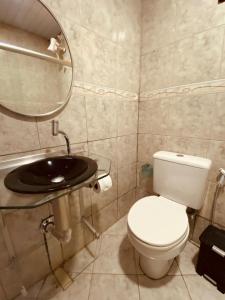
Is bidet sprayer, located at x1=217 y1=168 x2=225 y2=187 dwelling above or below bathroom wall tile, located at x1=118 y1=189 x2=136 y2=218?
above

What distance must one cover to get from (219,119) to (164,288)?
1.24 m

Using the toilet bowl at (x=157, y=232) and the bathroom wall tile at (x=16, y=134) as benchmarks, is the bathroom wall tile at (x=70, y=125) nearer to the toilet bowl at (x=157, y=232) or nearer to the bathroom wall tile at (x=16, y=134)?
the bathroom wall tile at (x=16, y=134)

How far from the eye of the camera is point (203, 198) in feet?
4.07

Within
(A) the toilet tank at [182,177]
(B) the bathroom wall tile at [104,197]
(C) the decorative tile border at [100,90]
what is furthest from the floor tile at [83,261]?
(C) the decorative tile border at [100,90]

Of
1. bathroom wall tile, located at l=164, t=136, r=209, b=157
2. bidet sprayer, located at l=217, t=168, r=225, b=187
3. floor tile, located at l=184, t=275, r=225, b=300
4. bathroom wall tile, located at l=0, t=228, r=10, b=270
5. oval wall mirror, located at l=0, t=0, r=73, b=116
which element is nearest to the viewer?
oval wall mirror, located at l=0, t=0, r=73, b=116

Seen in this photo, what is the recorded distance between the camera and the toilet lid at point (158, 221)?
0.88m

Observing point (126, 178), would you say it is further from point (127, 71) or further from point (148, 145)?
point (127, 71)

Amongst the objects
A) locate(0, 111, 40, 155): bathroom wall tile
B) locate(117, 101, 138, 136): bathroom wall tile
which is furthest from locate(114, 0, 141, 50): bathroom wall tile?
locate(0, 111, 40, 155): bathroom wall tile

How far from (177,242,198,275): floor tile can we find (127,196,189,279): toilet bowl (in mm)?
101

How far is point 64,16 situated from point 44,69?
1.11 ft

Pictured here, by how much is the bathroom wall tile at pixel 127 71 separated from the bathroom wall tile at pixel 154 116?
20cm

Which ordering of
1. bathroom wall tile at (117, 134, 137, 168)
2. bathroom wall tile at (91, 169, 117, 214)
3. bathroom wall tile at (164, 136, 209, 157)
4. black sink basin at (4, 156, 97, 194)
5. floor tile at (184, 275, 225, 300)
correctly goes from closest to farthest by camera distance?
black sink basin at (4, 156, 97, 194) < floor tile at (184, 275, 225, 300) < bathroom wall tile at (164, 136, 209, 157) < bathroom wall tile at (91, 169, 117, 214) < bathroom wall tile at (117, 134, 137, 168)

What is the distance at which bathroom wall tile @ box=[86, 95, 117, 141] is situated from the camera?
116cm

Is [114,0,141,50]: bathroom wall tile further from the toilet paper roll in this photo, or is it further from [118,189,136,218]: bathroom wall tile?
[118,189,136,218]: bathroom wall tile
